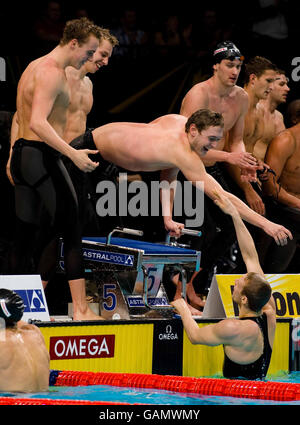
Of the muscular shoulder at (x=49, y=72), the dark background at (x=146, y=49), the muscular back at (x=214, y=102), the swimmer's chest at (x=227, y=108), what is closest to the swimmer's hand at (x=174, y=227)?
the muscular back at (x=214, y=102)

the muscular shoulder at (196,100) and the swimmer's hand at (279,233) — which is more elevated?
the muscular shoulder at (196,100)

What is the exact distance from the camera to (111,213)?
7.57m

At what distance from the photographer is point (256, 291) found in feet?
16.6

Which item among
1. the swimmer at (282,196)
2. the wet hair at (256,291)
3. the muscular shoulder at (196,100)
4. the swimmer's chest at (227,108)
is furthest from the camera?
the swimmer at (282,196)

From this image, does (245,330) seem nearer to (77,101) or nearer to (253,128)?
→ (77,101)

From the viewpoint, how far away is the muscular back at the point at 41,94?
547 centimetres

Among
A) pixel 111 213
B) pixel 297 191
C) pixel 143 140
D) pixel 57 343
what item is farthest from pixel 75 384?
pixel 297 191

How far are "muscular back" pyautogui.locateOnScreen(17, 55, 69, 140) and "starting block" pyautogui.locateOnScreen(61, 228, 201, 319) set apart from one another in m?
0.83

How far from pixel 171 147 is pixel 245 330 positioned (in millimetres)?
1429

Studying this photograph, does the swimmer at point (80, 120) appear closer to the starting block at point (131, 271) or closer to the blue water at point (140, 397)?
the starting block at point (131, 271)

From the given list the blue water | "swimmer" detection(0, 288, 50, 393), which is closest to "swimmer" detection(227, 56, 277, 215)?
the blue water

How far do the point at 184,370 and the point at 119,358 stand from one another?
0.46 metres

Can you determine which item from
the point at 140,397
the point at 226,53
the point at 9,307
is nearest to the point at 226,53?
the point at 226,53

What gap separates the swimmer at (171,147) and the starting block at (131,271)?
35cm
